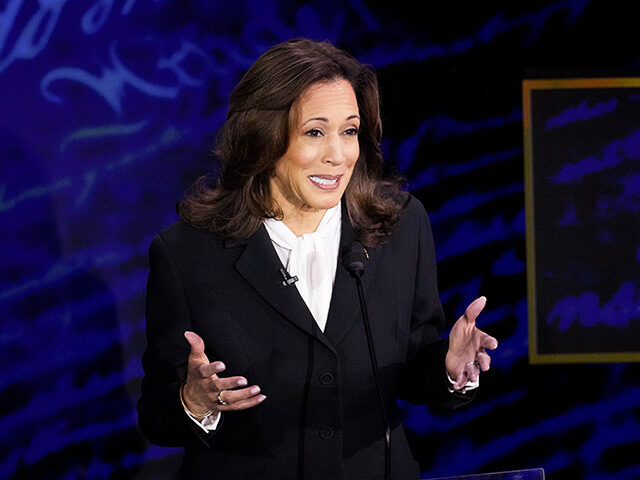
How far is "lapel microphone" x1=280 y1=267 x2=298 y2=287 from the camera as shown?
1.92 metres

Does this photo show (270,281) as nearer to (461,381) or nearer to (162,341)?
(162,341)

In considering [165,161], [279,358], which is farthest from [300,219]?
[165,161]

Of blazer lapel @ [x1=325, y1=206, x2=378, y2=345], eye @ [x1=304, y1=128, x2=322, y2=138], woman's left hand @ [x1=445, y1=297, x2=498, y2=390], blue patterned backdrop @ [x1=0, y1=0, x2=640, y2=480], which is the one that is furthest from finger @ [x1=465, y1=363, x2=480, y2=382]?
blue patterned backdrop @ [x1=0, y1=0, x2=640, y2=480]

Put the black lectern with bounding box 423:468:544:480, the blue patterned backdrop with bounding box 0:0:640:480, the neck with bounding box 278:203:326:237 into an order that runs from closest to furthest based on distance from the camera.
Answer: the black lectern with bounding box 423:468:544:480 < the neck with bounding box 278:203:326:237 < the blue patterned backdrop with bounding box 0:0:640:480

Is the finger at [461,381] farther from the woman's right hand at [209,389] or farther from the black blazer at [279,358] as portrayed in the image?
the woman's right hand at [209,389]

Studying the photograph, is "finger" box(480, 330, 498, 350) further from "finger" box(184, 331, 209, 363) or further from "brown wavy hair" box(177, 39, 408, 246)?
"finger" box(184, 331, 209, 363)

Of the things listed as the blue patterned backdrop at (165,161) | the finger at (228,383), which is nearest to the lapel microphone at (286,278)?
the finger at (228,383)

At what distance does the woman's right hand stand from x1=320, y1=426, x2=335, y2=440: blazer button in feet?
0.75

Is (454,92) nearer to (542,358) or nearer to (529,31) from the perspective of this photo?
(529,31)

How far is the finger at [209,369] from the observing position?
159 cm

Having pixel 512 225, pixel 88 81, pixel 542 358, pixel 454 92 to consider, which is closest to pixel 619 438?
pixel 542 358

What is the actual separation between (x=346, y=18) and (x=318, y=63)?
1.30 m

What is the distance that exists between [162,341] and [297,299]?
31 centimetres

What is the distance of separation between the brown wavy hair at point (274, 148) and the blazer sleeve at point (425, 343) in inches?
4.2
